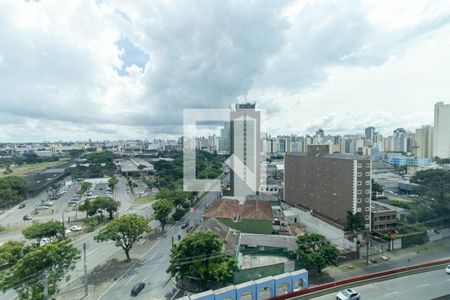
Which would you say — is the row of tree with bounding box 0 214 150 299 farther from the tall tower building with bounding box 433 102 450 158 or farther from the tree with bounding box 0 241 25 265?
the tall tower building with bounding box 433 102 450 158

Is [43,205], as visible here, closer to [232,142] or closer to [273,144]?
[232,142]

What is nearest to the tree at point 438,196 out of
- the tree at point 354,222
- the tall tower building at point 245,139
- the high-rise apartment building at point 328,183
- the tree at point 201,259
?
the high-rise apartment building at point 328,183

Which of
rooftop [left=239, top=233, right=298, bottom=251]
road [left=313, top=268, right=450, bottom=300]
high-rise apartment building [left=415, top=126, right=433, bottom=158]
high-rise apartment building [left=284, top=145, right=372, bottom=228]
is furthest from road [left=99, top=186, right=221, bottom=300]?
high-rise apartment building [left=415, top=126, right=433, bottom=158]

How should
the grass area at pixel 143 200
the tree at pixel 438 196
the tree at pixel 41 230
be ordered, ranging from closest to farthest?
the tree at pixel 41 230 < the tree at pixel 438 196 < the grass area at pixel 143 200

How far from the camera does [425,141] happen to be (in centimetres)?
2831

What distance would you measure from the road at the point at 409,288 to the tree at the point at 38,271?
19.2ft

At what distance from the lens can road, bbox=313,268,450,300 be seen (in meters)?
5.18

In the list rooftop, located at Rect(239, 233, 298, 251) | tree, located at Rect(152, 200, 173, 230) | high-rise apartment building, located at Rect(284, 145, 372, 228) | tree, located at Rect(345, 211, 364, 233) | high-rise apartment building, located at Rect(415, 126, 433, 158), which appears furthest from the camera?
high-rise apartment building, located at Rect(415, 126, 433, 158)

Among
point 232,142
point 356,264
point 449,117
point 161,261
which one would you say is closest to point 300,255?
point 356,264

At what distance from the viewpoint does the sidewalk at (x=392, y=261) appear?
6.75 m

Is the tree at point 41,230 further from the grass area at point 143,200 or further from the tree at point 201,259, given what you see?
the grass area at point 143,200

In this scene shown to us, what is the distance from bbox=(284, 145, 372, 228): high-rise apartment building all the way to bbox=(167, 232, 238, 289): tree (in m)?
6.55

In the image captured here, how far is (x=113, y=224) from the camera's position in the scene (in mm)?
7148

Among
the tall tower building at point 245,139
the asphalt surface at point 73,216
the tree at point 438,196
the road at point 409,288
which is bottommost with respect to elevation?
the asphalt surface at point 73,216
